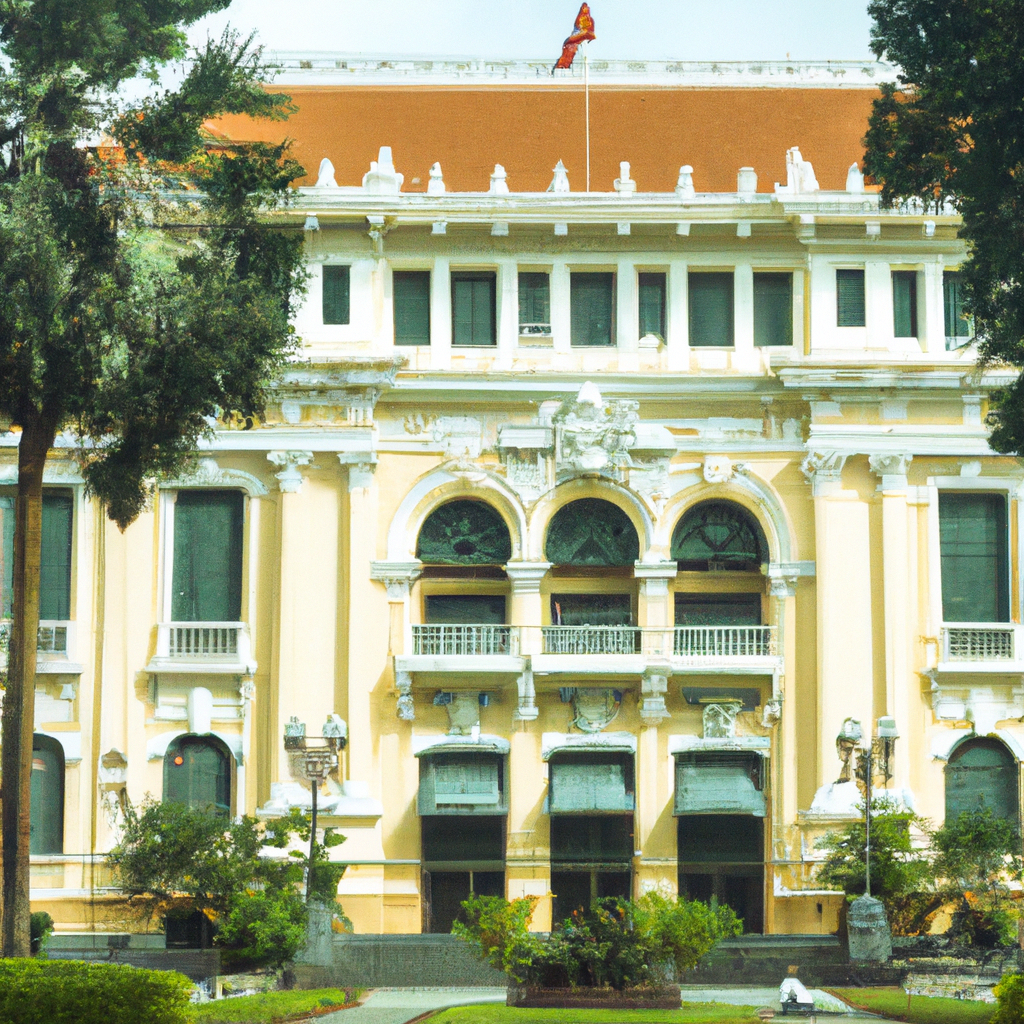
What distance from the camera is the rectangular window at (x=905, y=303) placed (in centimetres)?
3975

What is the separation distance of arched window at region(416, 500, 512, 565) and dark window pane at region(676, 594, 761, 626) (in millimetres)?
3779

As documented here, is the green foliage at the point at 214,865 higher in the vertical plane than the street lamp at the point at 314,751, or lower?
lower

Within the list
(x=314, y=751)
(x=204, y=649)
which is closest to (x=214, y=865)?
(x=314, y=751)

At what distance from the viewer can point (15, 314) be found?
28.5 m

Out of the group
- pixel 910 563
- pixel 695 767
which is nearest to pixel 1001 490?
pixel 910 563

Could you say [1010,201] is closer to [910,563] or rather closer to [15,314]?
[910,563]

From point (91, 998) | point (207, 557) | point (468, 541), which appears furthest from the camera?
point (468, 541)

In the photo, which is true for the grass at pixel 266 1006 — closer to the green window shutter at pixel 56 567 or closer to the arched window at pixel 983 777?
the green window shutter at pixel 56 567

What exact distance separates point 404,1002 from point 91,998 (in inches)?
320

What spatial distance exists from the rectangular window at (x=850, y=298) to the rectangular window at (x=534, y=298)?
5.93 meters

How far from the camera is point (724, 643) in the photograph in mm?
Result: 39094

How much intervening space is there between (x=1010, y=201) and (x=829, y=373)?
10.3 meters

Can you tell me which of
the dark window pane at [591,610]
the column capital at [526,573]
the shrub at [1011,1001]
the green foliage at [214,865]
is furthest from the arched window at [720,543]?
the shrub at [1011,1001]

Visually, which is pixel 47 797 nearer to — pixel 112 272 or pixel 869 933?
pixel 112 272
